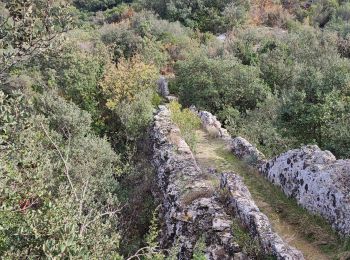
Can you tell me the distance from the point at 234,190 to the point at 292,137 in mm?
6984

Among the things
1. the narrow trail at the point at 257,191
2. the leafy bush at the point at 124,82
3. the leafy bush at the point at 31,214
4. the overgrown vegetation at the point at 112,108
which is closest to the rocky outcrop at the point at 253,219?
the narrow trail at the point at 257,191

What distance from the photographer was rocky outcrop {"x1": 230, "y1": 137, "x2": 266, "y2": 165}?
1855cm

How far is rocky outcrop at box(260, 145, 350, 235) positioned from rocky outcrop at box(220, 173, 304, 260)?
68.2 inches

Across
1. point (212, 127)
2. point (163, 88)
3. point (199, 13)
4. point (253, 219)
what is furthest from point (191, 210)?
point (199, 13)

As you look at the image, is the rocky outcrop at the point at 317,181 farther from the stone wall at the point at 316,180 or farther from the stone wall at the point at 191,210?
the stone wall at the point at 191,210

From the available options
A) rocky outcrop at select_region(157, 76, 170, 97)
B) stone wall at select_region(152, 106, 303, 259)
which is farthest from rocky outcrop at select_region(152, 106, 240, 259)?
rocky outcrop at select_region(157, 76, 170, 97)

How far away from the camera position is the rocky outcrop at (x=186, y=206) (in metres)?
12.6

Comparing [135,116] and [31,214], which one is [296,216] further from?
[135,116]

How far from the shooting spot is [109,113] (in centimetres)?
2798

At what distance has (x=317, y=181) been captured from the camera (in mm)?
13000

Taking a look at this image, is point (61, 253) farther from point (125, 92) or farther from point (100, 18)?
point (100, 18)

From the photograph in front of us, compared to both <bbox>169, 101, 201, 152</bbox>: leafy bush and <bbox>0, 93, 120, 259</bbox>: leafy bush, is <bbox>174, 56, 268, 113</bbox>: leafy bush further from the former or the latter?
<bbox>0, 93, 120, 259</bbox>: leafy bush

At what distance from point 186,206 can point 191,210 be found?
45 cm

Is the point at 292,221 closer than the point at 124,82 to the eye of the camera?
Yes
